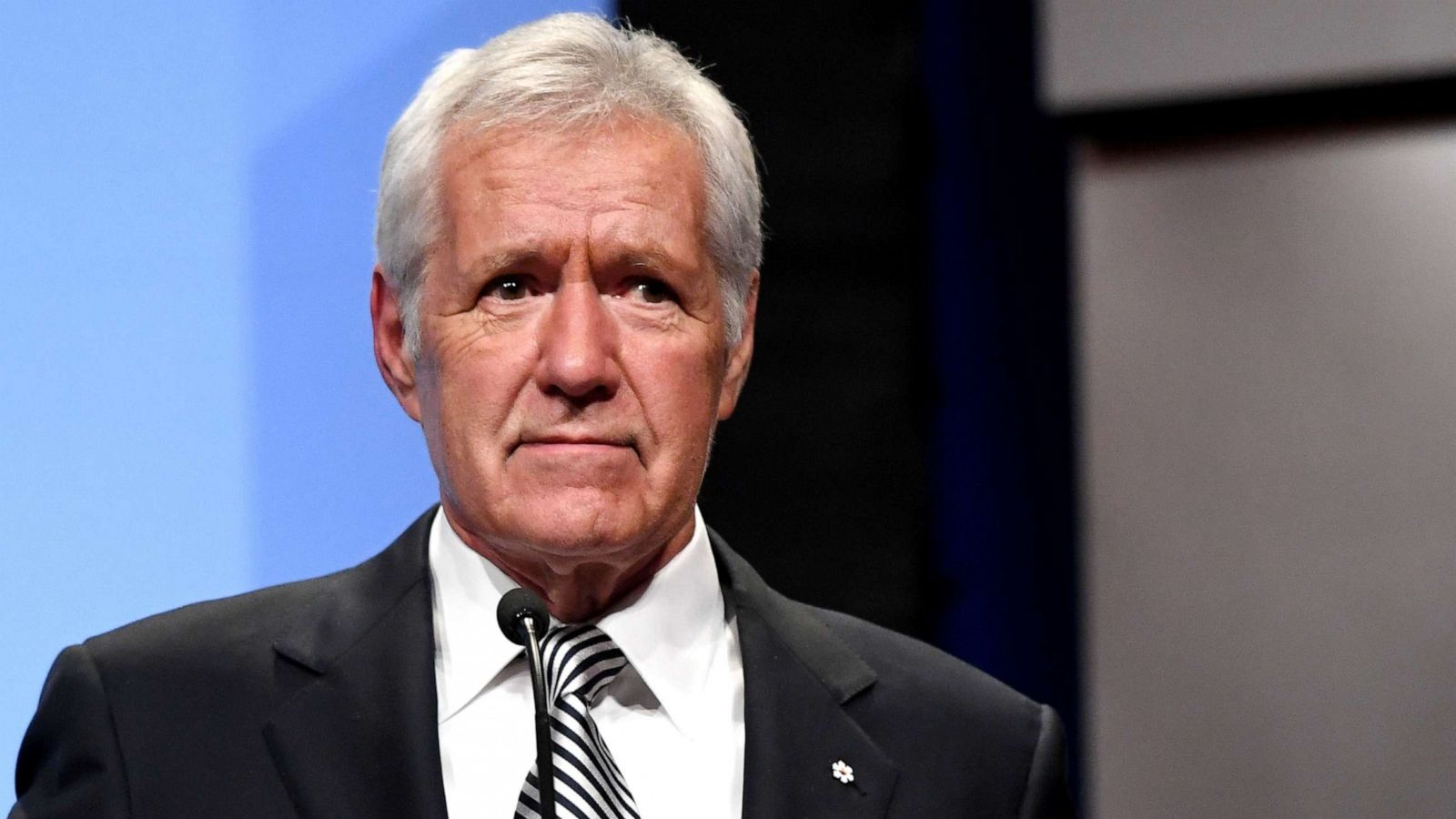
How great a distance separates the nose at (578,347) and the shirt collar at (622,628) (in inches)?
8.5

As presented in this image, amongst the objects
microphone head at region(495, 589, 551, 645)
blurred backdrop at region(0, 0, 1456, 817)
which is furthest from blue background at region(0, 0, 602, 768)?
microphone head at region(495, 589, 551, 645)

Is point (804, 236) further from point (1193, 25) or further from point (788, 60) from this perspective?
point (1193, 25)

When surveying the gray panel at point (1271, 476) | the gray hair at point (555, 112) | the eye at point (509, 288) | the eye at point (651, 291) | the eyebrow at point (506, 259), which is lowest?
the gray panel at point (1271, 476)

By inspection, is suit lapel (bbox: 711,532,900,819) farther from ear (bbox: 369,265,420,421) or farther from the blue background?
the blue background

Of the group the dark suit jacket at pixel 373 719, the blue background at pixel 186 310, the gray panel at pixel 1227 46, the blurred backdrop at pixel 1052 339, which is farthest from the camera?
the gray panel at pixel 1227 46

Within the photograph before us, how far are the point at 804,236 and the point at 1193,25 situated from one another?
0.70 meters

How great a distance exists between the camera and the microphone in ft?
4.74

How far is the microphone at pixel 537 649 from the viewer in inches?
56.9

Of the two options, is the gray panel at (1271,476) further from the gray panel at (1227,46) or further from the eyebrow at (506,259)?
the eyebrow at (506,259)

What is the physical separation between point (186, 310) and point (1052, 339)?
1.53m

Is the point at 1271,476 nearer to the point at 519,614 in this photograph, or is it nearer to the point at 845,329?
the point at 845,329

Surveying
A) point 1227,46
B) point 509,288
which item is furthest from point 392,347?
point 1227,46

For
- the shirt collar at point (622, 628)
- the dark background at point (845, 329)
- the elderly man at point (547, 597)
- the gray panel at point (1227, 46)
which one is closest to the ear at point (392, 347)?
the elderly man at point (547, 597)

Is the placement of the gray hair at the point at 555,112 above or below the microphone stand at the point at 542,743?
above
